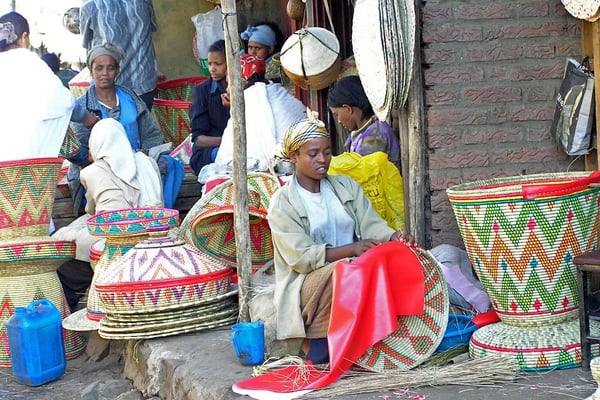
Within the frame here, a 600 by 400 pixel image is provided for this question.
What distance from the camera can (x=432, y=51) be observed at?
16.3 ft

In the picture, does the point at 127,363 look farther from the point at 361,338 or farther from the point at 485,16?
the point at 485,16

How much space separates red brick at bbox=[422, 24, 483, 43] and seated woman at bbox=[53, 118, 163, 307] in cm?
237

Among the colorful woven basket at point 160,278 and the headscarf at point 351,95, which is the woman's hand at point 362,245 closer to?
the colorful woven basket at point 160,278

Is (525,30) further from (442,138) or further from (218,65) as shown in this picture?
(218,65)

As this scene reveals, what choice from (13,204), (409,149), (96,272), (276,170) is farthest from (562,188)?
(13,204)

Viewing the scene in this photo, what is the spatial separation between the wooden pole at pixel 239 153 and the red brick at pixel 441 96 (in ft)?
3.18

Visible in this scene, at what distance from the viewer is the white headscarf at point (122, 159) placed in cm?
652

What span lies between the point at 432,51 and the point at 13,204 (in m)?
2.89

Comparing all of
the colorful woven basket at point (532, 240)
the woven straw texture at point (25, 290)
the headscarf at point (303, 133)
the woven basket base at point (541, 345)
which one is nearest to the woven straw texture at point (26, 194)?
the woven straw texture at point (25, 290)

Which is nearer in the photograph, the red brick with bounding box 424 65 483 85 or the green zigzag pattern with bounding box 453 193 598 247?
the green zigzag pattern with bounding box 453 193 598 247

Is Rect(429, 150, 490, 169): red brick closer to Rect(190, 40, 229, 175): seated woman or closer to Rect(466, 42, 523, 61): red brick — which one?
Rect(466, 42, 523, 61): red brick

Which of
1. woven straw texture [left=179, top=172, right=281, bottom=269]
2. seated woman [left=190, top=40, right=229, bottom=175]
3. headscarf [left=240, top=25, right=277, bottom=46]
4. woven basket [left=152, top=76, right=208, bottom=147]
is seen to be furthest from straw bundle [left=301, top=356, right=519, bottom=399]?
woven basket [left=152, top=76, right=208, bottom=147]

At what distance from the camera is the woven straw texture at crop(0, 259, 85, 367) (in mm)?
6094

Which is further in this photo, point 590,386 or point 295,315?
point 295,315
